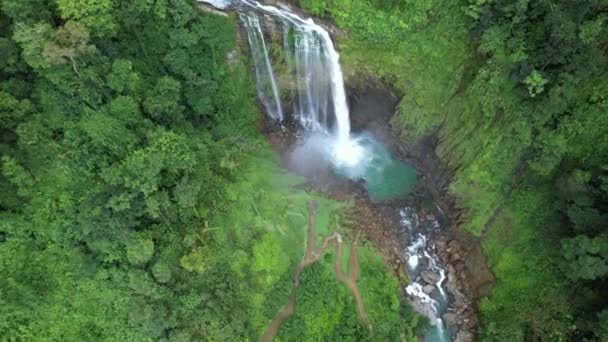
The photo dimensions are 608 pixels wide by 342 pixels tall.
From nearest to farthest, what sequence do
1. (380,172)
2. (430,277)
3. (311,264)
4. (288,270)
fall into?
(288,270), (311,264), (430,277), (380,172)

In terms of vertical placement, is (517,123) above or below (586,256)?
above

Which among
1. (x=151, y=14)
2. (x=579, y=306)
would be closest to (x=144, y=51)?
(x=151, y=14)

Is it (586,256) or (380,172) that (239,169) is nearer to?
(380,172)

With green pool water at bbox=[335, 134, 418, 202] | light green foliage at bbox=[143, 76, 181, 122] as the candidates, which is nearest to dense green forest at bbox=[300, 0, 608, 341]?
green pool water at bbox=[335, 134, 418, 202]

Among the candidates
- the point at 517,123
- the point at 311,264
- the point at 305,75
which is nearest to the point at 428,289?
the point at 311,264

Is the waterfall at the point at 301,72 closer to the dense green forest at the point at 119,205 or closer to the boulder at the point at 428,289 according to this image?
the dense green forest at the point at 119,205

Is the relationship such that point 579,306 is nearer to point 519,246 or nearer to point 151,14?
point 519,246
